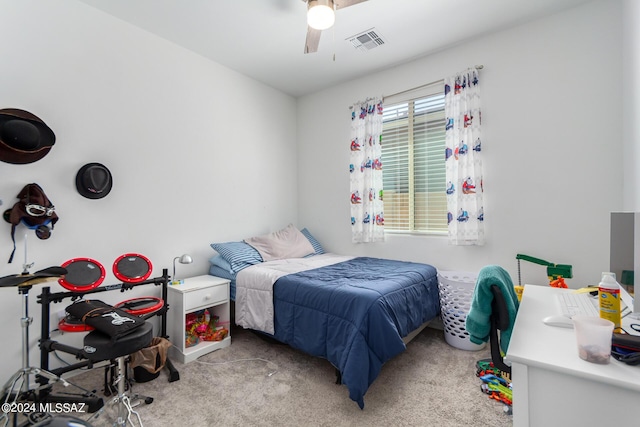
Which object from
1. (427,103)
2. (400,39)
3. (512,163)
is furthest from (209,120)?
(512,163)

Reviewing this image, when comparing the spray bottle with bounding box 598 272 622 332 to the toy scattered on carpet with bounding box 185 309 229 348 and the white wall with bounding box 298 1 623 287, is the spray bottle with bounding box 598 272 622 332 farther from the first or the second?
the toy scattered on carpet with bounding box 185 309 229 348

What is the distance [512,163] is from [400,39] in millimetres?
1530

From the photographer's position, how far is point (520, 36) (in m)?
2.52

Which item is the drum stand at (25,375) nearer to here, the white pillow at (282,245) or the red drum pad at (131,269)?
the red drum pad at (131,269)

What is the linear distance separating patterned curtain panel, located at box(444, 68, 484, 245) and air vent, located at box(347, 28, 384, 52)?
2.62ft

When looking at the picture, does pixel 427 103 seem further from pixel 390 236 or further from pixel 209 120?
pixel 209 120

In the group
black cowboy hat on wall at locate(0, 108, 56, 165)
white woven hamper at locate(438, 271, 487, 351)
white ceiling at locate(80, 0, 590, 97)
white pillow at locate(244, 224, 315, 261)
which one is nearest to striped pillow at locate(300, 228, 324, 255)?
white pillow at locate(244, 224, 315, 261)

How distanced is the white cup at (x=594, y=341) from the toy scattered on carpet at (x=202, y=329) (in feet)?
8.27

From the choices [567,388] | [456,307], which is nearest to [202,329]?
[456,307]

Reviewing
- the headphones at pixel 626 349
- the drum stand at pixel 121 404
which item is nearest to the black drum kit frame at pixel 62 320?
the drum stand at pixel 121 404

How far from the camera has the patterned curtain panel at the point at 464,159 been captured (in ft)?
8.74

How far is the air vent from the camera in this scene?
2643mm

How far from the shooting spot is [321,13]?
75.0 inches

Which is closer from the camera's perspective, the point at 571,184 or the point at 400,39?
the point at 571,184
